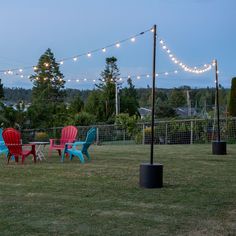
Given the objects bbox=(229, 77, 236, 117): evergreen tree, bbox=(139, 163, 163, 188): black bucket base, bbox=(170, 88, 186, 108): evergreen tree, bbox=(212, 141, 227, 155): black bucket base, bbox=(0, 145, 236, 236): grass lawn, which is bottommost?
bbox=(0, 145, 236, 236): grass lawn

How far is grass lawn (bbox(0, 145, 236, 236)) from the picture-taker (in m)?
3.44

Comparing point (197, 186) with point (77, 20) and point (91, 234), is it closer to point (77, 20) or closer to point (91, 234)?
point (91, 234)

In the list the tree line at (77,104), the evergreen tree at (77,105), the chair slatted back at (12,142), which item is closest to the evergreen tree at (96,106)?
the tree line at (77,104)

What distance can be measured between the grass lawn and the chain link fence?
8.75 meters

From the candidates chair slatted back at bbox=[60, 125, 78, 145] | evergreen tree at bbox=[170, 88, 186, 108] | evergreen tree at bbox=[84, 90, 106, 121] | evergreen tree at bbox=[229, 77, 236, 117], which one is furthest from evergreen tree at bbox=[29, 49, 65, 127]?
chair slatted back at bbox=[60, 125, 78, 145]

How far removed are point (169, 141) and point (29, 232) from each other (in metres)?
13.2

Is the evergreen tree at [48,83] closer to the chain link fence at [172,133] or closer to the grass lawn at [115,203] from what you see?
the chain link fence at [172,133]

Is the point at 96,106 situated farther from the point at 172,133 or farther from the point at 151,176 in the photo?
the point at 151,176

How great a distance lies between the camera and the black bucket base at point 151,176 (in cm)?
535

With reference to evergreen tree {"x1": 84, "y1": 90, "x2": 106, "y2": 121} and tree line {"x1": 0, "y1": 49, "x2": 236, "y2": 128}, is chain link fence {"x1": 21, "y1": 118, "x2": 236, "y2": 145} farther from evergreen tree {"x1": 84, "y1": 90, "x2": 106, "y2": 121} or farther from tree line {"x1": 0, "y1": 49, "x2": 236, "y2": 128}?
evergreen tree {"x1": 84, "y1": 90, "x2": 106, "y2": 121}

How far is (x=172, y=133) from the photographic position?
16172mm

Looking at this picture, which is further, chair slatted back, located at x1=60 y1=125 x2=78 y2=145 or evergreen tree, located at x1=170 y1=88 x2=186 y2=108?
evergreen tree, located at x1=170 y1=88 x2=186 y2=108

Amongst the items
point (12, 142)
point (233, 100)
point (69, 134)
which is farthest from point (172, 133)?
point (12, 142)

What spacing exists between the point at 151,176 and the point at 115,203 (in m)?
1.05
